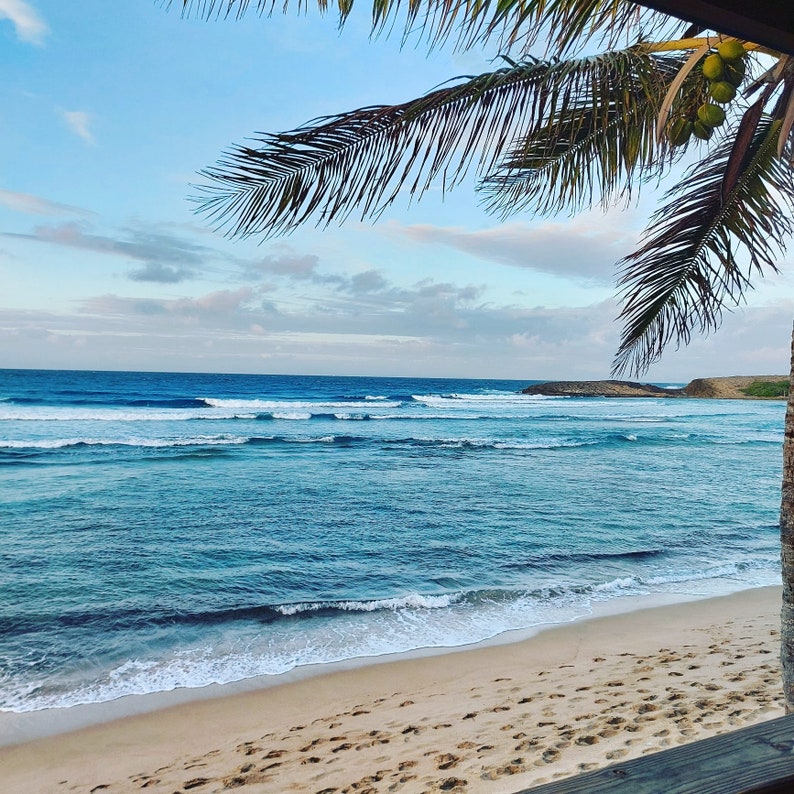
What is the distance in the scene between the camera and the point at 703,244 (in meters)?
3.29

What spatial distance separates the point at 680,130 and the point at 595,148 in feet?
1.76

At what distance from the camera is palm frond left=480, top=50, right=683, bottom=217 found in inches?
92.2

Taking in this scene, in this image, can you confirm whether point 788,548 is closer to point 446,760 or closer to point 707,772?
point 707,772

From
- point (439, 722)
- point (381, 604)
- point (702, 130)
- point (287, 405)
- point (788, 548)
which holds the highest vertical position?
point (702, 130)

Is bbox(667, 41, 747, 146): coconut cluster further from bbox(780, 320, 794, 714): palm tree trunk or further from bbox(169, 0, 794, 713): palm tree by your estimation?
bbox(780, 320, 794, 714): palm tree trunk

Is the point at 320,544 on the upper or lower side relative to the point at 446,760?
lower

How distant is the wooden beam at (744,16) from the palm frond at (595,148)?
107 cm

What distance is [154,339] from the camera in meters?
45.7

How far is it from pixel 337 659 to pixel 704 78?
16.1 ft

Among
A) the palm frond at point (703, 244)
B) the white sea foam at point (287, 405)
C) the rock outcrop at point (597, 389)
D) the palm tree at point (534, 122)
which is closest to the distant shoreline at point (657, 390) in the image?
the rock outcrop at point (597, 389)

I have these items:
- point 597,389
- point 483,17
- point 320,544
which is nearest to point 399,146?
point 483,17

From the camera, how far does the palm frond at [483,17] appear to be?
1.91 m

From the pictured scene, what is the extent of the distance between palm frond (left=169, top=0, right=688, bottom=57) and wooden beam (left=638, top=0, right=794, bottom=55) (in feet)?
2.51

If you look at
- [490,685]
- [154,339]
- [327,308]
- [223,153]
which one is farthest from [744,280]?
[327,308]
